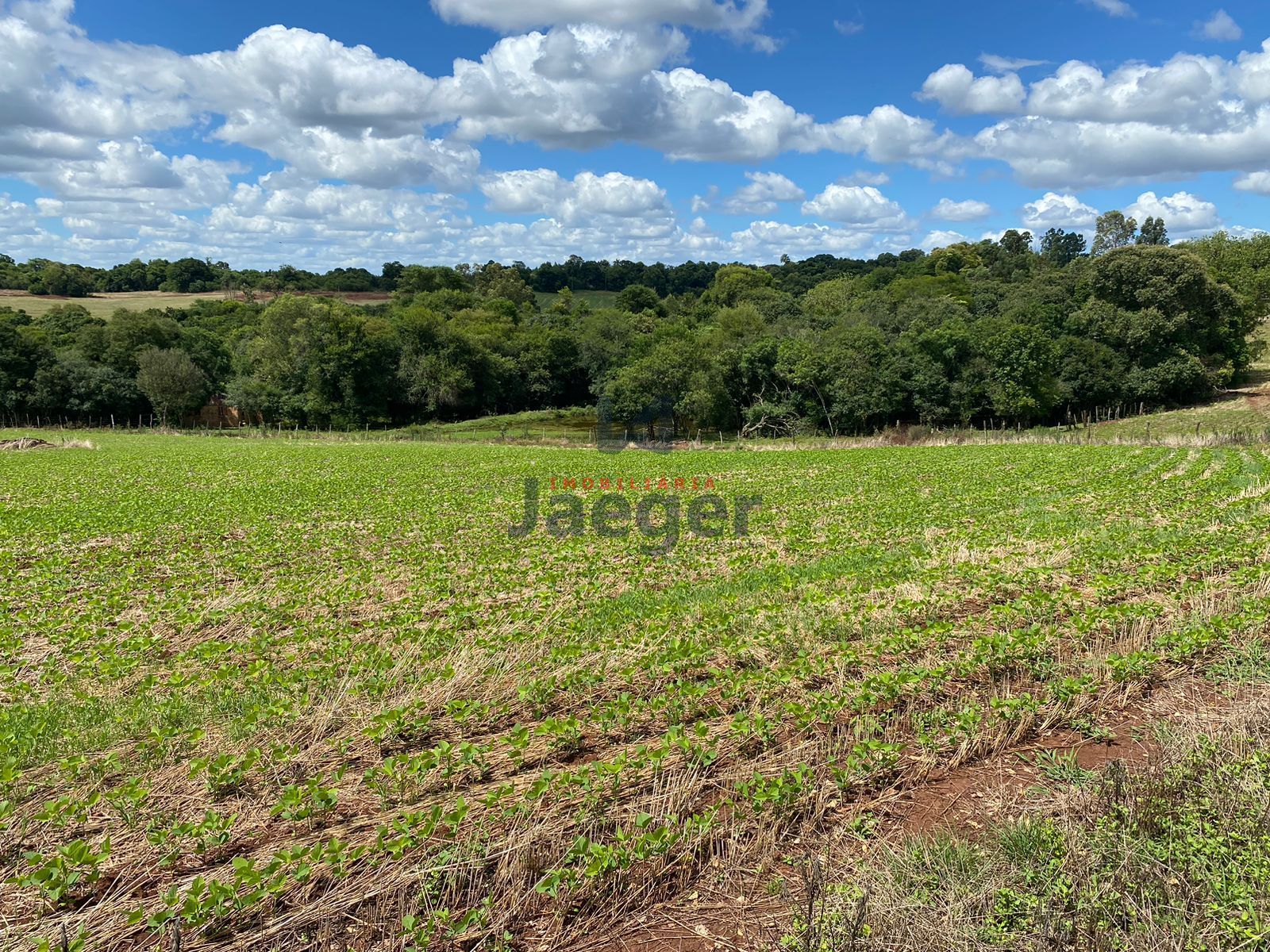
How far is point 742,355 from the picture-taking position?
50188mm

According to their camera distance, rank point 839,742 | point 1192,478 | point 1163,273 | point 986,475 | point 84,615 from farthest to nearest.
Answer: point 1163,273 < point 986,475 < point 1192,478 < point 84,615 < point 839,742

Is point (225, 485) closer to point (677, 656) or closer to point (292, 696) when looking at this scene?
point (292, 696)

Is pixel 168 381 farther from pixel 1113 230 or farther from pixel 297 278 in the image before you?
pixel 1113 230

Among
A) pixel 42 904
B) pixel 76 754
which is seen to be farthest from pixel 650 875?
pixel 76 754

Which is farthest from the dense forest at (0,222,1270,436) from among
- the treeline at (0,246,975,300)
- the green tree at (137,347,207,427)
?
the treeline at (0,246,975,300)

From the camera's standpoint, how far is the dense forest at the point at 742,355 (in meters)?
47.1

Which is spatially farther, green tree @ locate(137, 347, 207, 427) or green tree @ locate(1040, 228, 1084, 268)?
green tree @ locate(1040, 228, 1084, 268)

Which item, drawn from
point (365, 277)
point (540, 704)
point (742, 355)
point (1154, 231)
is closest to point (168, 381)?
point (742, 355)

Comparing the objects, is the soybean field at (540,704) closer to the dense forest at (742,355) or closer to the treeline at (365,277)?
the dense forest at (742,355)

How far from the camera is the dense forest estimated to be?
47.1m

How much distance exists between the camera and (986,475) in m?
21.8

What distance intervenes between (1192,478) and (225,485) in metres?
28.7

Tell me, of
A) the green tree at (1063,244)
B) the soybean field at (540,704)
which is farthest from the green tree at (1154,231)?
the soybean field at (540,704)

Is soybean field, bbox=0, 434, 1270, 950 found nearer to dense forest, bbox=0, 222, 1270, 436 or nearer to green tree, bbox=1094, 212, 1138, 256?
dense forest, bbox=0, 222, 1270, 436
